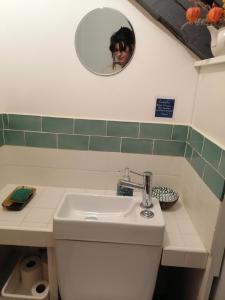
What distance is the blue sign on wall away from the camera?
1.23m

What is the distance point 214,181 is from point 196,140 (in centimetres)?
29

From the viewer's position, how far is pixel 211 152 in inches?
36.6

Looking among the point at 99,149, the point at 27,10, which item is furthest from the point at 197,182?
the point at 27,10

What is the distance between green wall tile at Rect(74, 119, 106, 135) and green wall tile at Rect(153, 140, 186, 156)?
327 millimetres

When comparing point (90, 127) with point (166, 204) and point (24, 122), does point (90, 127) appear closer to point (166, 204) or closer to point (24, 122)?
point (24, 122)

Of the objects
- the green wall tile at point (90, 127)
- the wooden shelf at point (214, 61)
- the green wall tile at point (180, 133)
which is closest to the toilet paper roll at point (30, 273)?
the green wall tile at point (90, 127)

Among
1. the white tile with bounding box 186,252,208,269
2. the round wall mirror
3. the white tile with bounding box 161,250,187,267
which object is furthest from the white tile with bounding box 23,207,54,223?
the round wall mirror

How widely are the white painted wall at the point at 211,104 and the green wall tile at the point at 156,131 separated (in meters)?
0.15

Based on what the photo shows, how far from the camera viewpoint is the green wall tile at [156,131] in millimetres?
1269

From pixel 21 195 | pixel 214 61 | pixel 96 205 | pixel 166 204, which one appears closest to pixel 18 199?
pixel 21 195

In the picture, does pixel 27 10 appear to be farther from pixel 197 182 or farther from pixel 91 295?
pixel 91 295

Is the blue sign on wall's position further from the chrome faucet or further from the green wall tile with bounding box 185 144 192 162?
the chrome faucet

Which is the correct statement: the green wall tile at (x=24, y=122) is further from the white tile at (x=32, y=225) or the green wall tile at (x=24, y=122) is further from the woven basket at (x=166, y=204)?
the woven basket at (x=166, y=204)

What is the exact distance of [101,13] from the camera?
3.69 ft
